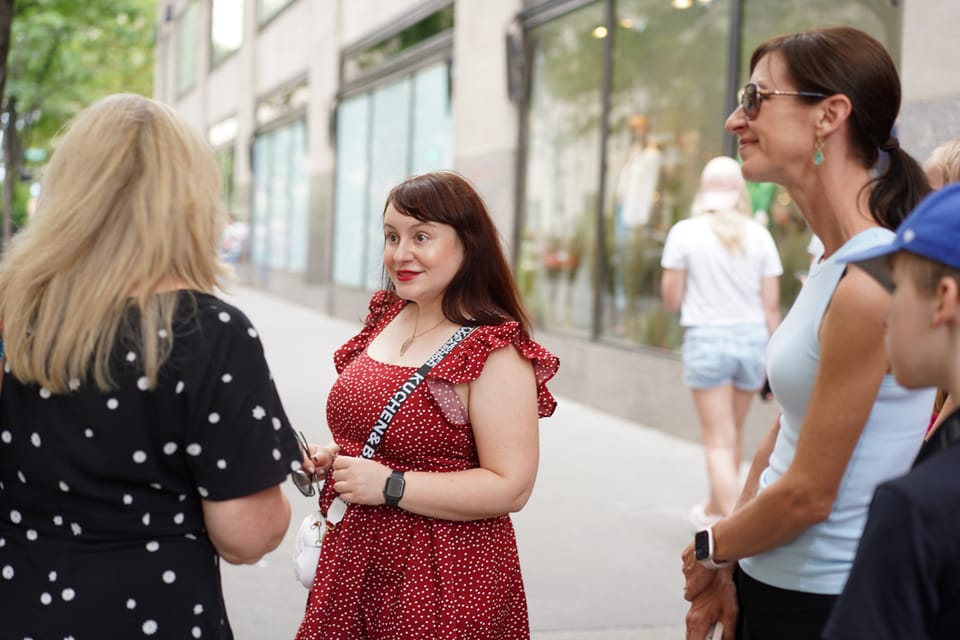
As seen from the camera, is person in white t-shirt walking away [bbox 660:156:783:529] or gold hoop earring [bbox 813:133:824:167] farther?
person in white t-shirt walking away [bbox 660:156:783:529]

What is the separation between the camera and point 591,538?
633cm

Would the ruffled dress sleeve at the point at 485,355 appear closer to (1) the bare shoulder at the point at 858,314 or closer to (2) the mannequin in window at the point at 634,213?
(1) the bare shoulder at the point at 858,314

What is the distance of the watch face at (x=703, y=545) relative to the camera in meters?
2.35

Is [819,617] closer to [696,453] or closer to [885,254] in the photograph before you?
[885,254]

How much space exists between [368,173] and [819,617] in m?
17.6

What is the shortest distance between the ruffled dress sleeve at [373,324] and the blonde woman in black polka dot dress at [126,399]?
1013mm

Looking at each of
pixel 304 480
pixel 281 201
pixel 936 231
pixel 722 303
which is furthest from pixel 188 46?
pixel 936 231

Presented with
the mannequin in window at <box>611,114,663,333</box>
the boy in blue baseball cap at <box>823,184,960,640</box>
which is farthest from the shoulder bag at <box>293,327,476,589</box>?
the mannequin in window at <box>611,114,663,333</box>

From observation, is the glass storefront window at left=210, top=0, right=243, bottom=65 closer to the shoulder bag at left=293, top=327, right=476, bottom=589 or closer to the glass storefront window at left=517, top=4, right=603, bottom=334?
the glass storefront window at left=517, top=4, right=603, bottom=334

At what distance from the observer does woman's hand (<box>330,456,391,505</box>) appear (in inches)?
108

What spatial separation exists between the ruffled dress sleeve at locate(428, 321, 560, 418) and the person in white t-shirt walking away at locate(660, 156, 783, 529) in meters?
3.24

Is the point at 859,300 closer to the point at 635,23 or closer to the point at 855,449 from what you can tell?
the point at 855,449

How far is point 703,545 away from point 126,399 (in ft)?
3.81

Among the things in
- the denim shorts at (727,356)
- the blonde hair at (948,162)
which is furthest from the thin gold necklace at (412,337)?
the denim shorts at (727,356)
